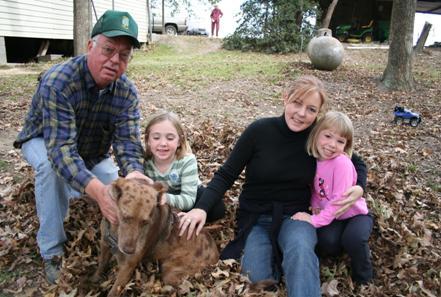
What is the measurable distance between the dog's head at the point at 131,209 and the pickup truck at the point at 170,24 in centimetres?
3000

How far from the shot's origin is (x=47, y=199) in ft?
12.0

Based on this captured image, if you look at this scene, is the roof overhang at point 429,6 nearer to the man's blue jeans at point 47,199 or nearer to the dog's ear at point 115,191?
the man's blue jeans at point 47,199

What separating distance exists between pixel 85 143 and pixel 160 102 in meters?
5.93

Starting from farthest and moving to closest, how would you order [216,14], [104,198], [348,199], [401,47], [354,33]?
[216,14], [354,33], [401,47], [348,199], [104,198]

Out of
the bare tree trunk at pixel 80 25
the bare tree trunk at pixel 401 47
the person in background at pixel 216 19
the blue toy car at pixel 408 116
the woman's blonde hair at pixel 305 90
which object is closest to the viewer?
the woman's blonde hair at pixel 305 90

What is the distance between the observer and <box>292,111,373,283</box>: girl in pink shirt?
12.4 ft

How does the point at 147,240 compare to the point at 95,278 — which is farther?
the point at 95,278

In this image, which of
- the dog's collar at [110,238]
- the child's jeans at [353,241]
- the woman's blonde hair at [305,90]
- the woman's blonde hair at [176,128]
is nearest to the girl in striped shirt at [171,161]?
the woman's blonde hair at [176,128]

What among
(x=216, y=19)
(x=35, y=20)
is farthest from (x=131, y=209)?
(x=216, y=19)

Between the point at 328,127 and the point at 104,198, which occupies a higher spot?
the point at 328,127

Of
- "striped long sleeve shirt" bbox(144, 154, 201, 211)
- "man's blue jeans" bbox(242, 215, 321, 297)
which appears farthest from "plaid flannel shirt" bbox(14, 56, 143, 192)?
"man's blue jeans" bbox(242, 215, 321, 297)

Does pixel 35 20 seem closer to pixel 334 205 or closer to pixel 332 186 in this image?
pixel 332 186

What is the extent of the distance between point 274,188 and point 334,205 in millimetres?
578

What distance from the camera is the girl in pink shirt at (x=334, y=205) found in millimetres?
3781
